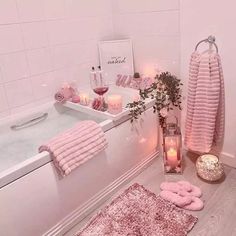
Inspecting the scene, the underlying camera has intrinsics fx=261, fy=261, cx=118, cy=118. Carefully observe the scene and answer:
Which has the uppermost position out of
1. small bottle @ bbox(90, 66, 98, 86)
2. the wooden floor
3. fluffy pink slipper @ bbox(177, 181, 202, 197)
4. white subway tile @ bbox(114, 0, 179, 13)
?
white subway tile @ bbox(114, 0, 179, 13)

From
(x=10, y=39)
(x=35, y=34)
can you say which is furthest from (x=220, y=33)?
(x=10, y=39)

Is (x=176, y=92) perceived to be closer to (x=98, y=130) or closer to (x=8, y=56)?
(x=98, y=130)

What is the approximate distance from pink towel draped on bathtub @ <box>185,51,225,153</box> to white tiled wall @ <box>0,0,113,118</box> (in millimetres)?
938

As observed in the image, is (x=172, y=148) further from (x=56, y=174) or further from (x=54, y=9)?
(x=54, y=9)

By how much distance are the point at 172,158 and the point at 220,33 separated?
95 centimetres

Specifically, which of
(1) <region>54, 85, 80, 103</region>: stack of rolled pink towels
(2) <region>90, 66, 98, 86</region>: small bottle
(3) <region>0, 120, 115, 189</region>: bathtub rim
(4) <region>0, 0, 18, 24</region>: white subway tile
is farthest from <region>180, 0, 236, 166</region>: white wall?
(3) <region>0, 120, 115, 189</region>: bathtub rim

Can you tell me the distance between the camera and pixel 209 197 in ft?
5.79

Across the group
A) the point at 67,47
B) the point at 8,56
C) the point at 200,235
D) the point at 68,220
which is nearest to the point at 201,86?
the point at 200,235

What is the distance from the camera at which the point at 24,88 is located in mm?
1952

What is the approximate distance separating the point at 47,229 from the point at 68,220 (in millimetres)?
148

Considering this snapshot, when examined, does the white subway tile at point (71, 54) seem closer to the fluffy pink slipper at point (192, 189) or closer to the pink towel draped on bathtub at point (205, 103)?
the pink towel draped on bathtub at point (205, 103)

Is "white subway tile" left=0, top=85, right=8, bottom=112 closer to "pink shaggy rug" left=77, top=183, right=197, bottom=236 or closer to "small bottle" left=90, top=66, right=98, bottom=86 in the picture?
"small bottle" left=90, top=66, right=98, bottom=86

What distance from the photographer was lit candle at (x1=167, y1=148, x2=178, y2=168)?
1.97 m

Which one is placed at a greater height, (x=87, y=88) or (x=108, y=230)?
(x=87, y=88)
